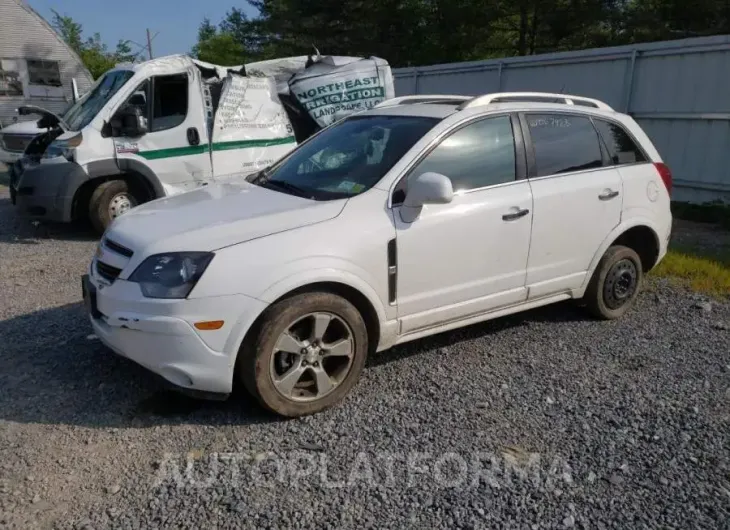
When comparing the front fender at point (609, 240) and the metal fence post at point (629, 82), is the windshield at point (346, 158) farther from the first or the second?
the metal fence post at point (629, 82)

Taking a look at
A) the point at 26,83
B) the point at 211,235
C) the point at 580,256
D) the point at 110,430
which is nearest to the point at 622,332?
the point at 580,256

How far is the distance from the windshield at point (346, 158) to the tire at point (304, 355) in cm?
76

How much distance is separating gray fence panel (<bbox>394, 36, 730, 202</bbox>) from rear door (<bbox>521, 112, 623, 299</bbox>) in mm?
5914

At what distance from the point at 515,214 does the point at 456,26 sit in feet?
72.7

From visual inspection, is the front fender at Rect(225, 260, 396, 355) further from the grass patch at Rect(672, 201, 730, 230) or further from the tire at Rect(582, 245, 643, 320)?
the grass patch at Rect(672, 201, 730, 230)

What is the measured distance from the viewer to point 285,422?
346 cm

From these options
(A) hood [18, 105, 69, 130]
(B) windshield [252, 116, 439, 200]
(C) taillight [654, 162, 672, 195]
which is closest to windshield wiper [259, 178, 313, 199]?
(B) windshield [252, 116, 439, 200]

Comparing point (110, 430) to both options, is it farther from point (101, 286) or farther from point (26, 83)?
point (26, 83)

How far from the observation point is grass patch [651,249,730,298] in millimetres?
5879

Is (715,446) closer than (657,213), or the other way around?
(715,446)

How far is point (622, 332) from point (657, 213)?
1.05 meters

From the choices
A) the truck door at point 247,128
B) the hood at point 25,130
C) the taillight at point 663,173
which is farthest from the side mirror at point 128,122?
the taillight at point 663,173

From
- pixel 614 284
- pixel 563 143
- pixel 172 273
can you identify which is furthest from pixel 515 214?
pixel 172 273

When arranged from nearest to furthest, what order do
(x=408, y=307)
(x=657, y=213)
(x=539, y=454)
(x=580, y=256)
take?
(x=539, y=454) < (x=408, y=307) < (x=580, y=256) < (x=657, y=213)
